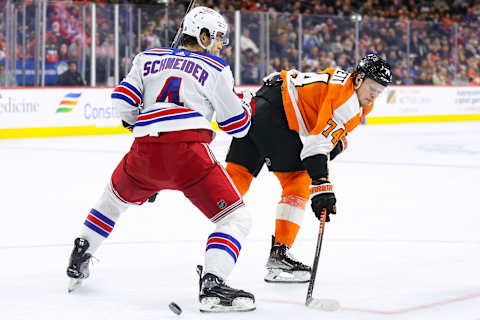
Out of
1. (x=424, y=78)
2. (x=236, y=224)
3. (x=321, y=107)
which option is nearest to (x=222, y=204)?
(x=236, y=224)

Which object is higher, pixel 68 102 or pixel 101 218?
pixel 101 218

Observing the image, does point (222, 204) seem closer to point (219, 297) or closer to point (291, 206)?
point (219, 297)

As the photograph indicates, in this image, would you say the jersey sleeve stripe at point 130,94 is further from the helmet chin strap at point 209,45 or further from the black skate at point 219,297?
the black skate at point 219,297

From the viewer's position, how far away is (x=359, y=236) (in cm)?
467

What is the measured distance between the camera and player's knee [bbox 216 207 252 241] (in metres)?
3.04

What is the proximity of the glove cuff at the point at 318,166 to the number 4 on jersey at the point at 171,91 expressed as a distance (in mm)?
623

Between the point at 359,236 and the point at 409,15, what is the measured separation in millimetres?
15231

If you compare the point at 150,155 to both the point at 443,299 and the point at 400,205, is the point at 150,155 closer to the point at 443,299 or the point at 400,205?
the point at 443,299

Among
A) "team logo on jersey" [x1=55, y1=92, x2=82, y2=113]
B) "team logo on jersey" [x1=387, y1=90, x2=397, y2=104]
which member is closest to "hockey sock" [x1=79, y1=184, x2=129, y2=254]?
"team logo on jersey" [x1=55, y1=92, x2=82, y2=113]

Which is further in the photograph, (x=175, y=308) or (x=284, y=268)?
(x=284, y=268)

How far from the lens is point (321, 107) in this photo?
3410 mm

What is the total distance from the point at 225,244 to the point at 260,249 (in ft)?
4.23

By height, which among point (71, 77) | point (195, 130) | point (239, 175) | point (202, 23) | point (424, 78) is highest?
point (202, 23)

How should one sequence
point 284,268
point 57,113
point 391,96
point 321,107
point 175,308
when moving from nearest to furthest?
1. point 175,308
2. point 321,107
3. point 284,268
4. point 57,113
5. point 391,96
